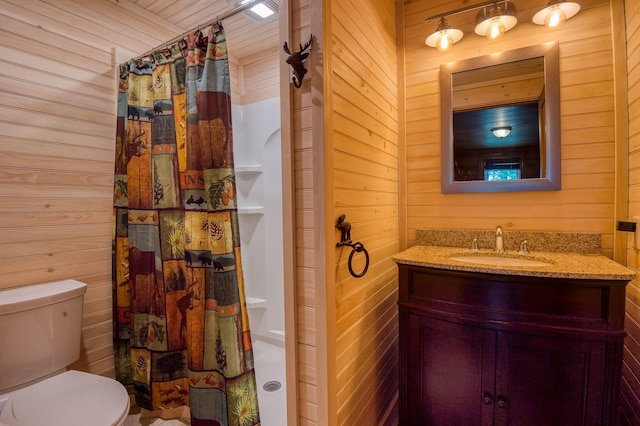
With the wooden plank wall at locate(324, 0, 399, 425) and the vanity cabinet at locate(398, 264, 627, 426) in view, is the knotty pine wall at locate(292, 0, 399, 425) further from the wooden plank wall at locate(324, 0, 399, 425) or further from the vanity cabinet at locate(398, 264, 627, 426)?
the vanity cabinet at locate(398, 264, 627, 426)

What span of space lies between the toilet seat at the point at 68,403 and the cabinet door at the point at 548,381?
61.0 inches

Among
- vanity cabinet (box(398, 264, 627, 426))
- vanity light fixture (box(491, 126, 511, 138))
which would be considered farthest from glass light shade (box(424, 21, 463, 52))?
vanity cabinet (box(398, 264, 627, 426))

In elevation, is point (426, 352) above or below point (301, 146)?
below

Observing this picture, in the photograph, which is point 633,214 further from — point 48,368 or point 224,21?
point 48,368

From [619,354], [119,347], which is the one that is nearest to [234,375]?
[119,347]

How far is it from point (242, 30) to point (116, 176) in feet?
4.53

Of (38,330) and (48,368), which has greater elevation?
(38,330)

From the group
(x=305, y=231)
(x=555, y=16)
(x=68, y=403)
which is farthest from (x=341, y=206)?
(x=555, y=16)

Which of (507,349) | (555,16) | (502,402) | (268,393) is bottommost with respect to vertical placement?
(268,393)

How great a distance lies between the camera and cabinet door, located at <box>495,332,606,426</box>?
1140 mm

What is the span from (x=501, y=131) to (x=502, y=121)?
0.05 meters

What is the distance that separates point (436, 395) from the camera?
53.9 inches

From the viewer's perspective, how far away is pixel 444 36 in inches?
67.9

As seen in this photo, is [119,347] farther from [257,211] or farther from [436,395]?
[436,395]
